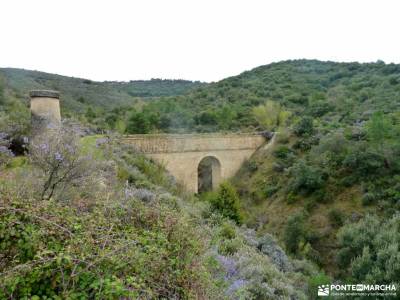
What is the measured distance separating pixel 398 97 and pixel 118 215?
27081 mm

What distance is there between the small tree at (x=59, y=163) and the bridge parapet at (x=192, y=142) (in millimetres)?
10650

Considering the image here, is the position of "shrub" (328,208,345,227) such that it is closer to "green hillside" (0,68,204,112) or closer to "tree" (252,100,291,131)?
"tree" (252,100,291,131)

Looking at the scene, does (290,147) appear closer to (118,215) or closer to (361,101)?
(361,101)

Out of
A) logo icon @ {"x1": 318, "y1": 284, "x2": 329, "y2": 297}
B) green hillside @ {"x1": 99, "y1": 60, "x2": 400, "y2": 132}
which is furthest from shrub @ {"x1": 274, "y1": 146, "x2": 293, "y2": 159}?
logo icon @ {"x1": 318, "y1": 284, "x2": 329, "y2": 297}

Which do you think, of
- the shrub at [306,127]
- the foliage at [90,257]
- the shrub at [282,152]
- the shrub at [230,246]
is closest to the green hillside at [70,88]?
the shrub at [282,152]

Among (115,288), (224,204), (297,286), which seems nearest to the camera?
(115,288)

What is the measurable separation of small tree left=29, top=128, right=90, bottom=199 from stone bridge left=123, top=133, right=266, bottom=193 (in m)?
10.7

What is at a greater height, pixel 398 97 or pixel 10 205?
pixel 398 97

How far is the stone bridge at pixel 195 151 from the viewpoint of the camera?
17156 millimetres

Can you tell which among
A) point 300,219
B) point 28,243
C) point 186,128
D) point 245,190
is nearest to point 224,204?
point 300,219

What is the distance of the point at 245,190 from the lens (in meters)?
19.6

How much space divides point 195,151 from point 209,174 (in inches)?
221

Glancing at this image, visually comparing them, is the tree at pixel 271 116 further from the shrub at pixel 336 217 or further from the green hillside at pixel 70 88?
the green hillside at pixel 70 88

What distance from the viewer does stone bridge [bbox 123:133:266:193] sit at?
56.3ft
